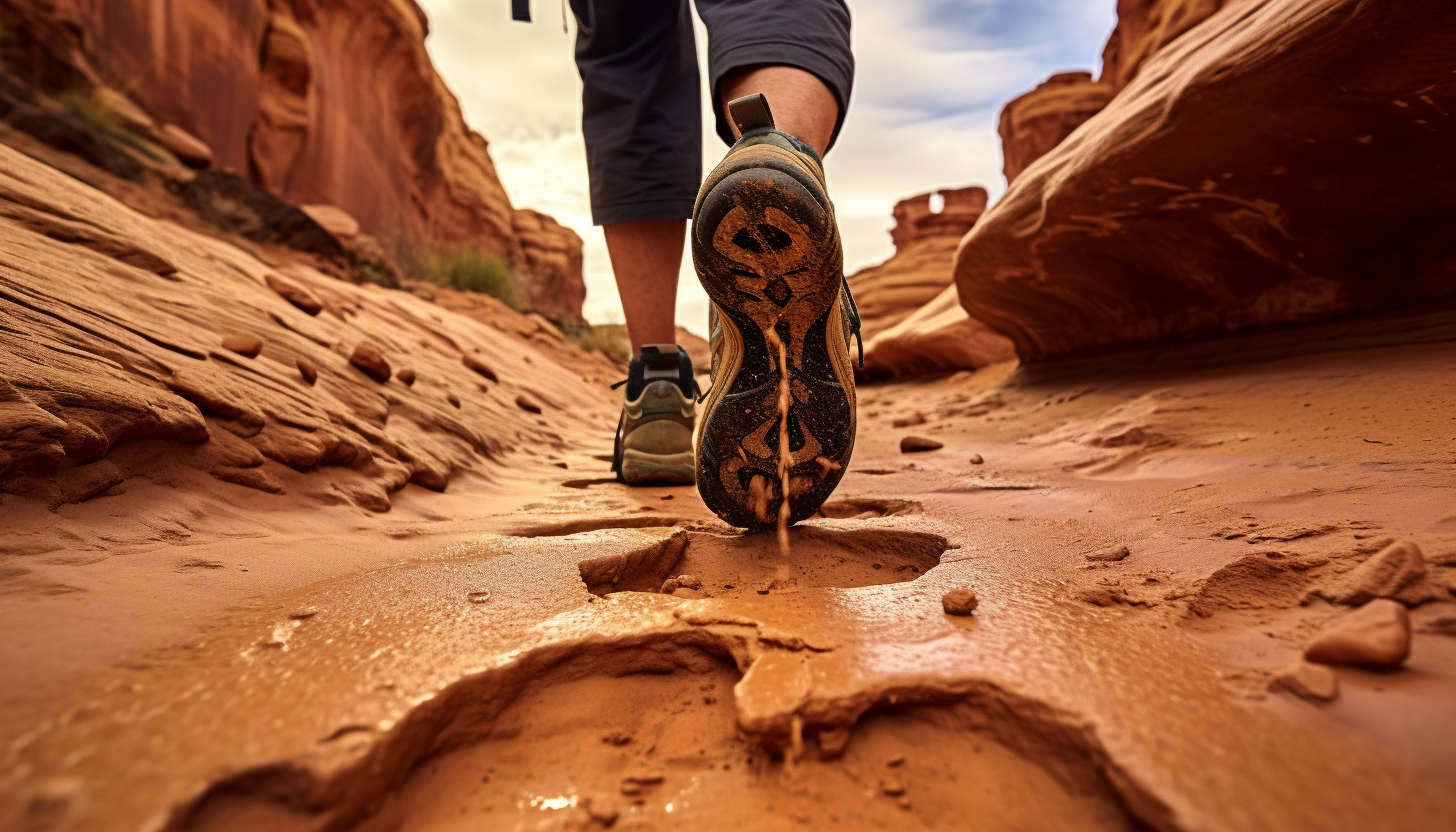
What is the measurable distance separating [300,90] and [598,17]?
10592mm

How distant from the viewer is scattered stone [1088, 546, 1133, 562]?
920 millimetres

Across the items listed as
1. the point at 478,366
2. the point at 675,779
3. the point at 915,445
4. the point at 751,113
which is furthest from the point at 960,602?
the point at 478,366

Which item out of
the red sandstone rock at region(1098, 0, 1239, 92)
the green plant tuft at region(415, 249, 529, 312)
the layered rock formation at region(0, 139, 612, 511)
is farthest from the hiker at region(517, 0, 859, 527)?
the green plant tuft at region(415, 249, 529, 312)

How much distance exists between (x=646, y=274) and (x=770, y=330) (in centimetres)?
102

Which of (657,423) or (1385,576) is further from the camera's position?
(657,423)

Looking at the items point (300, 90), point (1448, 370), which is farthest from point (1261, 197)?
point (300, 90)

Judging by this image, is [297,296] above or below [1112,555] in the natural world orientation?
above

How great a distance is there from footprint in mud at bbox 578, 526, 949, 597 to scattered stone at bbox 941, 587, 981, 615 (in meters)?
0.22

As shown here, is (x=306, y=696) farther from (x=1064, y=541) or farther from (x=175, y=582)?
(x=1064, y=541)

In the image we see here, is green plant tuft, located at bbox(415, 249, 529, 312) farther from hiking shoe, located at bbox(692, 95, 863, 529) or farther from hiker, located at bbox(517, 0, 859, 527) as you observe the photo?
hiking shoe, located at bbox(692, 95, 863, 529)

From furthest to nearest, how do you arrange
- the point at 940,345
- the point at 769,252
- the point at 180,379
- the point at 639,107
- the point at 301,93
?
the point at 301,93 < the point at 940,345 < the point at 639,107 < the point at 180,379 < the point at 769,252

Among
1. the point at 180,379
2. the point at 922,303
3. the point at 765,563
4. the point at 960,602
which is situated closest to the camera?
the point at 960,602

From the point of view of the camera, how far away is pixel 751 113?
Answer: 1.01 meters

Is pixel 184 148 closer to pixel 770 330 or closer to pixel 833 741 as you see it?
pixel 770 330
